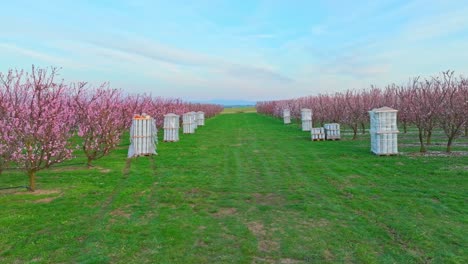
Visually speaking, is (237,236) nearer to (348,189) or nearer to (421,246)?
(421,246)

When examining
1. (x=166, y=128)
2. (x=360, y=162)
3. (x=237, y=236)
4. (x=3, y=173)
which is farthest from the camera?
(x=166, y=128)

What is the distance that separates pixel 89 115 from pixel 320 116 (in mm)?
19755

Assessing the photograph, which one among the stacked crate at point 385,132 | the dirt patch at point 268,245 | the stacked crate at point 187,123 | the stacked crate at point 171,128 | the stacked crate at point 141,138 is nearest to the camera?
the dirt patch at point 268,245

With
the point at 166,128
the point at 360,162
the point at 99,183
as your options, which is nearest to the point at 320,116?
the point at 166,128

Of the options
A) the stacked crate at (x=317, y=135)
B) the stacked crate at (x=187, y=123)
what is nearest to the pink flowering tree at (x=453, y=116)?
the stacked crate at (x=317, y=135)

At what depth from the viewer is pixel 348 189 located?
8.79m

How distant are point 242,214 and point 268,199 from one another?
1.28 metres

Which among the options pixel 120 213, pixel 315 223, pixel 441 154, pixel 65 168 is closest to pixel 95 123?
pixel 65 168

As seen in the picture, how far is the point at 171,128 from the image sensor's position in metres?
21.6

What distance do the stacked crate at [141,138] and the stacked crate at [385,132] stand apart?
9525mm

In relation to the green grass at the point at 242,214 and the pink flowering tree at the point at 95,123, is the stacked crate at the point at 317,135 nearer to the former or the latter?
the green grass at the point at 242,214

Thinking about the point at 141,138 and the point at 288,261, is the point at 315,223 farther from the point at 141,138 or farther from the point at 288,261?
the point at 141,138

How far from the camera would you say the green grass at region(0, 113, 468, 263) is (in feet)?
16.7

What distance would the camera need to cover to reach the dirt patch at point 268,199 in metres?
7.76
